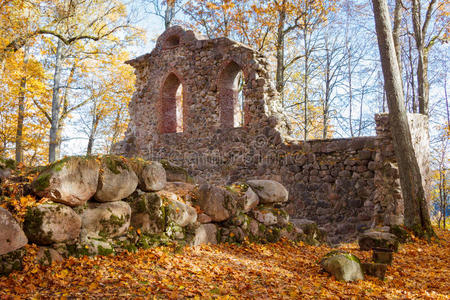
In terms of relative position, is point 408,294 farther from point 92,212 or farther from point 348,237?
point 348,237

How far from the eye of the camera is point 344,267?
197 inches

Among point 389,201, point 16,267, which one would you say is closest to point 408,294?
point 16,267

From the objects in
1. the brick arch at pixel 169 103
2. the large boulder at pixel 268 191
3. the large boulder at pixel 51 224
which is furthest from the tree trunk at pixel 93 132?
the large boulder at pixel 51 224

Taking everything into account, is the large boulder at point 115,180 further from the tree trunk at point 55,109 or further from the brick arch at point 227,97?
the tree trunk at point 55,109

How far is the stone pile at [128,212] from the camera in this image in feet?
13.7

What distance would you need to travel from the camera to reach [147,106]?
14.4 metres

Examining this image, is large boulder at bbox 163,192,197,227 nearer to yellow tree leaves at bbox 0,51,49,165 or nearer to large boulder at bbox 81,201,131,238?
large boulder at bbox 81,201,131,238

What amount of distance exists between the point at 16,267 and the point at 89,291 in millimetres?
804

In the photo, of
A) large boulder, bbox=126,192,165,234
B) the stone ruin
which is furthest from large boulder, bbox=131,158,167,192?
the stone ruin

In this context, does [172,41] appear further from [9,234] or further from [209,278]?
[9,234]

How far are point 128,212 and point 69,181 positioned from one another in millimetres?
986

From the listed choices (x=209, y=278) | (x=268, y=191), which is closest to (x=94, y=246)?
(x=209, y=278)

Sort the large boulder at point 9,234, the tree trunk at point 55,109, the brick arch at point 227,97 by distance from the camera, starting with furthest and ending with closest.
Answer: the tree trunk at point 55,109 → the brick arch at point 227,97 → the large boulder at point 9,234

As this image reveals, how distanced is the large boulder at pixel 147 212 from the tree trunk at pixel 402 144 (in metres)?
5.49
